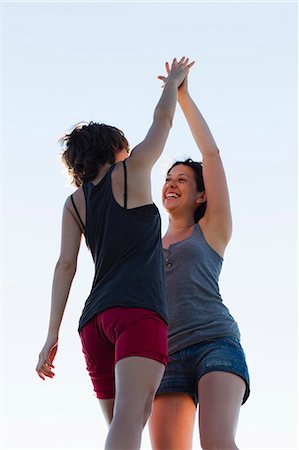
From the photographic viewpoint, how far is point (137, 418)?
349 cm

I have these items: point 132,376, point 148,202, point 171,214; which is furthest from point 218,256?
point 132,376

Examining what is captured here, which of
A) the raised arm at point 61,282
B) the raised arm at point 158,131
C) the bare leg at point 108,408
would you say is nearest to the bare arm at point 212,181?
the raised arm at point 158,131

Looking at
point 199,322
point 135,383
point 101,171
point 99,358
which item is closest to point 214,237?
point 199,322

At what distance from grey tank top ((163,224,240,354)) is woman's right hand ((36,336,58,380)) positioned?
0.66 meters

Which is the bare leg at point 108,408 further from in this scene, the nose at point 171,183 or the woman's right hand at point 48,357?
the nose at point 171,183

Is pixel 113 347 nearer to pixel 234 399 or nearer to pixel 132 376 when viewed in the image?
pixel 132 376

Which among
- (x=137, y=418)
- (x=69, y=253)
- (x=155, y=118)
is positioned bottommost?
(x=137, y=418)

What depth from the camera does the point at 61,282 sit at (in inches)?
163

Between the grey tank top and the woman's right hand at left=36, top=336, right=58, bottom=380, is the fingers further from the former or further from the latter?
the grey tank top

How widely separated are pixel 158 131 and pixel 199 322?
1057 millimetres

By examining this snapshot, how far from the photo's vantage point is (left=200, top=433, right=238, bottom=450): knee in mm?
3969

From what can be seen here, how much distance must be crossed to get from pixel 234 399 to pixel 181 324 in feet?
1.66

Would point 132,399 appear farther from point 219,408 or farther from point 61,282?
point 61,282

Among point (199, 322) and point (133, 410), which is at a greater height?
point (199, 322)
